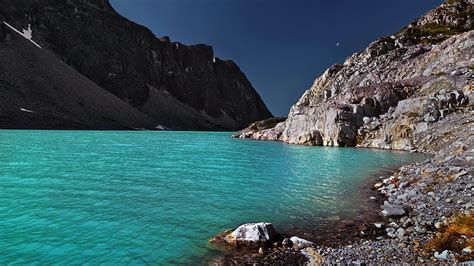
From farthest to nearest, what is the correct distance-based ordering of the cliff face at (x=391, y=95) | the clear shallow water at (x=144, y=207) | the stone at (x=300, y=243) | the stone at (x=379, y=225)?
1. the cliff face at (x=391, y=95)
2. the stone at (x=379, y=225)
3. the stone at (x=300, y=243)
4. the clear shallow water at (x=144, y=207)

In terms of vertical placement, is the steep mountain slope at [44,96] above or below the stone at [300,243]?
above

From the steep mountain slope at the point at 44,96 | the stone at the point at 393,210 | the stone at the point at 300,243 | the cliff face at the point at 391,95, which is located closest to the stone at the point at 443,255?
the stone at the point at 300,243

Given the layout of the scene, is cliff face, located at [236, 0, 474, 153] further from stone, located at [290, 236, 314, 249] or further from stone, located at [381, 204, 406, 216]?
stone, located at [290, 236, 314, 249]

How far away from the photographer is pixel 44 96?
160875 mm

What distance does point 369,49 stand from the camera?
338 ft

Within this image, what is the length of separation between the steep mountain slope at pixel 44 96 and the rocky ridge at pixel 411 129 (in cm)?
8923

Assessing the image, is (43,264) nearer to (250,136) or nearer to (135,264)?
(135,264)

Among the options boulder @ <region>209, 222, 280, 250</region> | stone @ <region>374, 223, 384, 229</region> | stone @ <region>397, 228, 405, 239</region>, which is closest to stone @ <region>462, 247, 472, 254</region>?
stone @ <region>397, 228, 405, 239</region>

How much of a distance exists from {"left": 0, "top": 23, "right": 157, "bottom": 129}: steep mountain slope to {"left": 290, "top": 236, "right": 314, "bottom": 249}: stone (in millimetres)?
146365

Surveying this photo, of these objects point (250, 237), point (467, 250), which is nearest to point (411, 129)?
point (467, 250)

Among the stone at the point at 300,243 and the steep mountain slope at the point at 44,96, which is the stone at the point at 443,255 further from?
the steep mountain slope at the point at 44,96

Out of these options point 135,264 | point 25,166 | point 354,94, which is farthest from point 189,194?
point 354,94

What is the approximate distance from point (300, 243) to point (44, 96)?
7009 inches

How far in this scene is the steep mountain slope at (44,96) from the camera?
142 metres
